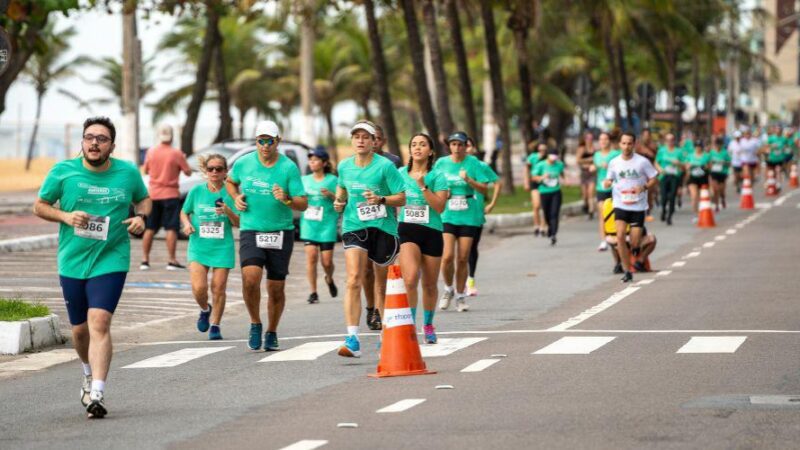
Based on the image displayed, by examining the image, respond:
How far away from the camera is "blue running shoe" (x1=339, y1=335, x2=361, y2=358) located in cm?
1353

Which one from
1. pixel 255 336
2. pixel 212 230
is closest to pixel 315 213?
pixel 212 230

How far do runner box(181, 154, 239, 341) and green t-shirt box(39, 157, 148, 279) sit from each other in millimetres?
4629

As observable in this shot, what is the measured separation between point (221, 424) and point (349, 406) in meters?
0.93

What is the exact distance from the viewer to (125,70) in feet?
119

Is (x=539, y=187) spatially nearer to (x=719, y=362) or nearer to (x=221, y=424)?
(x=719, y=362)

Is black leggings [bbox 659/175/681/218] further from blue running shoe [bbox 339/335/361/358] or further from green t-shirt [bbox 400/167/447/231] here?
blue running shoe [bbox 339/335/361/358]

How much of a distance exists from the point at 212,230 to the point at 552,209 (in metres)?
13.8

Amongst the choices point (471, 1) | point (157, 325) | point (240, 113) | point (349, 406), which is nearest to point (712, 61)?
point (240, 113)

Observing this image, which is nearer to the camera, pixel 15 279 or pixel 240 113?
pixel 15 279

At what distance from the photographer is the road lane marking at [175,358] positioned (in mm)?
13664

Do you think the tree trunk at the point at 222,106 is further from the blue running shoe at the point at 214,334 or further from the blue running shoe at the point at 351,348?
the blue running shoe at the point at 351,348

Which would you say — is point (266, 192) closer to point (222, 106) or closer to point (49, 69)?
point (222, 106)

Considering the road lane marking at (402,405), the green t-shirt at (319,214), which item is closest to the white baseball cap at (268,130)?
the road lane marking at (402,405)

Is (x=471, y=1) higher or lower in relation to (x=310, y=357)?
higher
